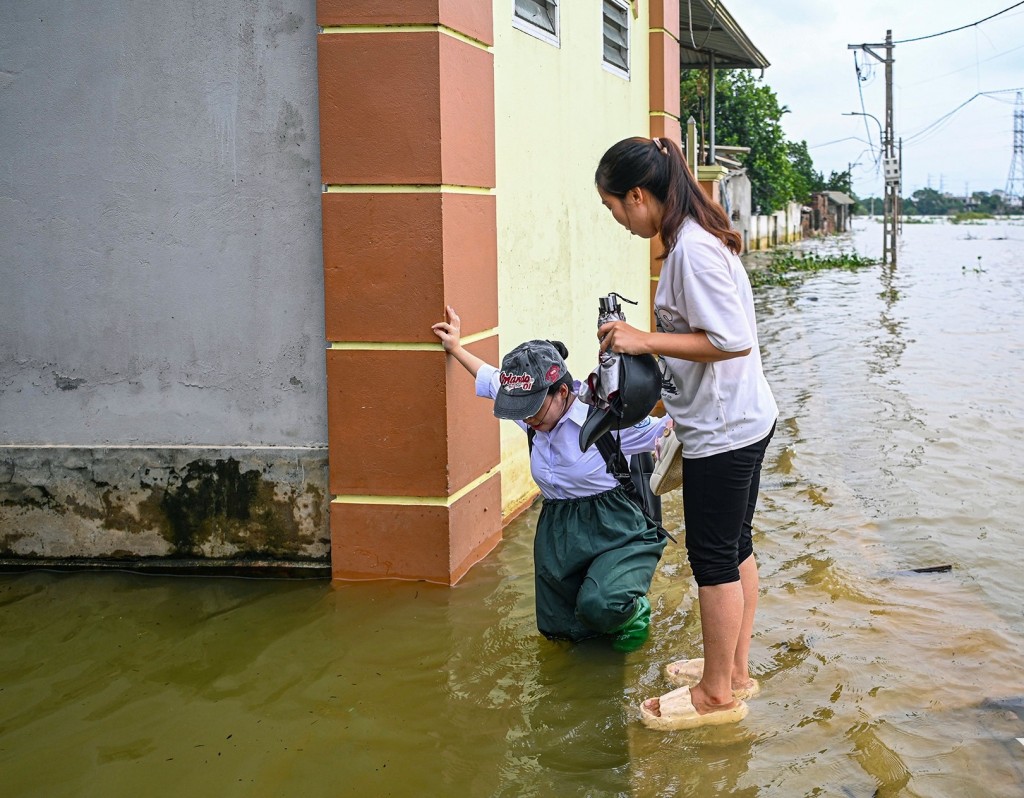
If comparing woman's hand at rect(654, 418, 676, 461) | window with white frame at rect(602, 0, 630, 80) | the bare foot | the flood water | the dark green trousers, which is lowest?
the flood water

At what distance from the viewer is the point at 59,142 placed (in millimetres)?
4371

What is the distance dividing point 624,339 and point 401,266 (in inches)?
59.4

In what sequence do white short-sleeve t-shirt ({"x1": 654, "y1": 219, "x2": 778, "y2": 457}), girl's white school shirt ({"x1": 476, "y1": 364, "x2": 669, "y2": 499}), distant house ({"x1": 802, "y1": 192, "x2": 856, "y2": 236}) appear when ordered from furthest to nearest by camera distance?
distant house ({"x1": 802, "y1": 192, "x2": 856, "y2": 236})
girl's white school shirt ({"x1": 476, "y1": 364, "x2": 669, "y2": 499})
white short-sleeve t-shirt ({"x1": 654, "y1": 219, "x2": 778, "y2": 457})

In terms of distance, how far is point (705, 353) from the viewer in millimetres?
2762

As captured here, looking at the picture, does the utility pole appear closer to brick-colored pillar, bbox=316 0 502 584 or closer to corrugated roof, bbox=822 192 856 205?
brick-colored pillar, bbox=316 0 502 584

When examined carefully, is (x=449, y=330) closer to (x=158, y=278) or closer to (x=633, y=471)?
(x=633, y=471)

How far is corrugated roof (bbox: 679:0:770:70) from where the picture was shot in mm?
13297

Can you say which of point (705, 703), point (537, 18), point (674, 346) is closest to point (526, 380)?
point (674, 346)

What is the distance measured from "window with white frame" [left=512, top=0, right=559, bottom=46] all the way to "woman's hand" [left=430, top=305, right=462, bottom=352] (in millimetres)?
1710

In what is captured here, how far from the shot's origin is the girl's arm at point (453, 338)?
4045 mm

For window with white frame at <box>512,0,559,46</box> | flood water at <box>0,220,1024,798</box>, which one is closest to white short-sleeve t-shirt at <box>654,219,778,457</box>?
flood water at <box>0,220,1024,798</box>

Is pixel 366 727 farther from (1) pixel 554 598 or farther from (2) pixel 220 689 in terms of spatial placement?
(1) pixel 554 598

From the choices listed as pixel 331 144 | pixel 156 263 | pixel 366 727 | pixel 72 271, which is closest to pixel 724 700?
pixel 366 727

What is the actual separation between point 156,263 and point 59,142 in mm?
646
